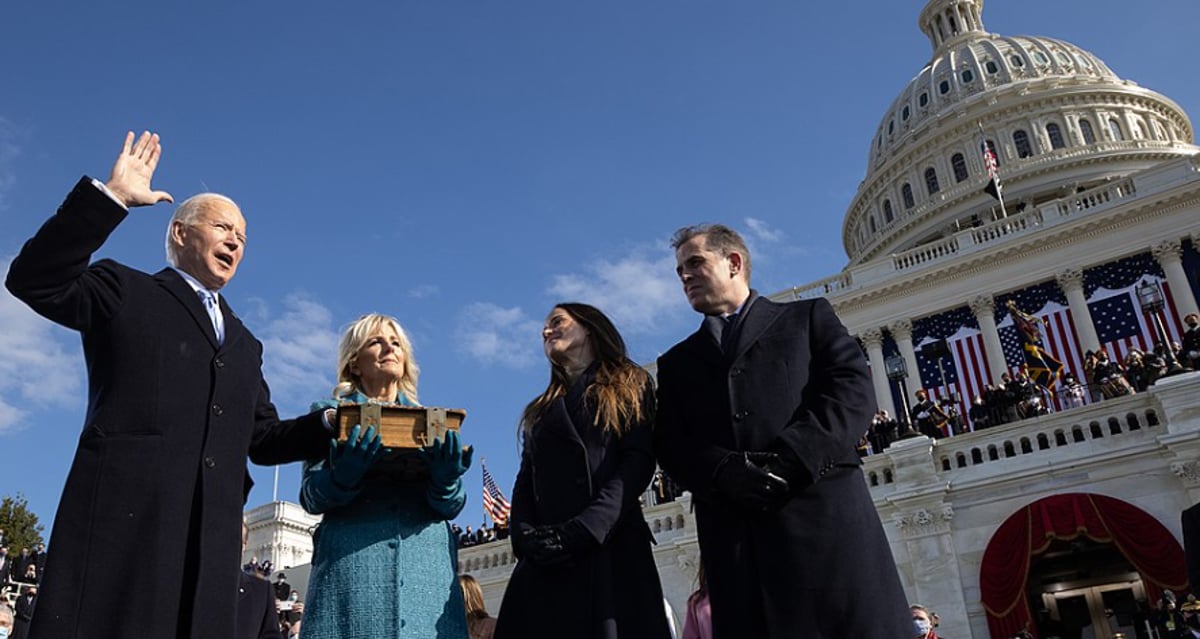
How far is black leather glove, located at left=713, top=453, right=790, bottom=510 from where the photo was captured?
3.64m

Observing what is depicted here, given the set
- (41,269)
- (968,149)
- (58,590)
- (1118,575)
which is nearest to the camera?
(58,590)

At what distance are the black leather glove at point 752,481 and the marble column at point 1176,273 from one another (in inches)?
1259

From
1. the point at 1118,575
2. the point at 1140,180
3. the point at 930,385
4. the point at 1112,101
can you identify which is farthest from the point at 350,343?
the point at 1112,101

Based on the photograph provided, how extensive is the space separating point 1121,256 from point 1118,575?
1501 centimetres

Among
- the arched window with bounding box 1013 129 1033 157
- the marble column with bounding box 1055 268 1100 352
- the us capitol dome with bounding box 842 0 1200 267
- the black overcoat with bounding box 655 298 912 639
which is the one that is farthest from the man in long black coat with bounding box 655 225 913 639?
the arched window with bounding box 1013 129 1033 157

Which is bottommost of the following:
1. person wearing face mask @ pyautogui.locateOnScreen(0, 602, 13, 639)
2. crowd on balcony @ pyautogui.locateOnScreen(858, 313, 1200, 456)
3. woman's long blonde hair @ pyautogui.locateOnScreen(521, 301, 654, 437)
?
person wearing face mask @ pyautogui.locateOnScreen(0, 602, 13, 639)

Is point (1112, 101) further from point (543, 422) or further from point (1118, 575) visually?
point (543, 422)

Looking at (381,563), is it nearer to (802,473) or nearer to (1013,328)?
(802,473)

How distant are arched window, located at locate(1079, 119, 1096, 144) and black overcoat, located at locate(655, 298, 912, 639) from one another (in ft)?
206

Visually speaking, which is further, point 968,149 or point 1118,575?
point 968,149

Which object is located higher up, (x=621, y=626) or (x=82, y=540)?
(x=82, y=540)

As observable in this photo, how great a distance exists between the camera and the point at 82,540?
2742 mm

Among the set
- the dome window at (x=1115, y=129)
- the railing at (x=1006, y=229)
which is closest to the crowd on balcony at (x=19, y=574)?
the railing at (x=1006, y=229)

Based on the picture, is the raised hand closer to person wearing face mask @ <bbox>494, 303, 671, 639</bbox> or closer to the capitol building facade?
person wearing face mask @ <bbox>494, 303, 671, 639</bbox>
